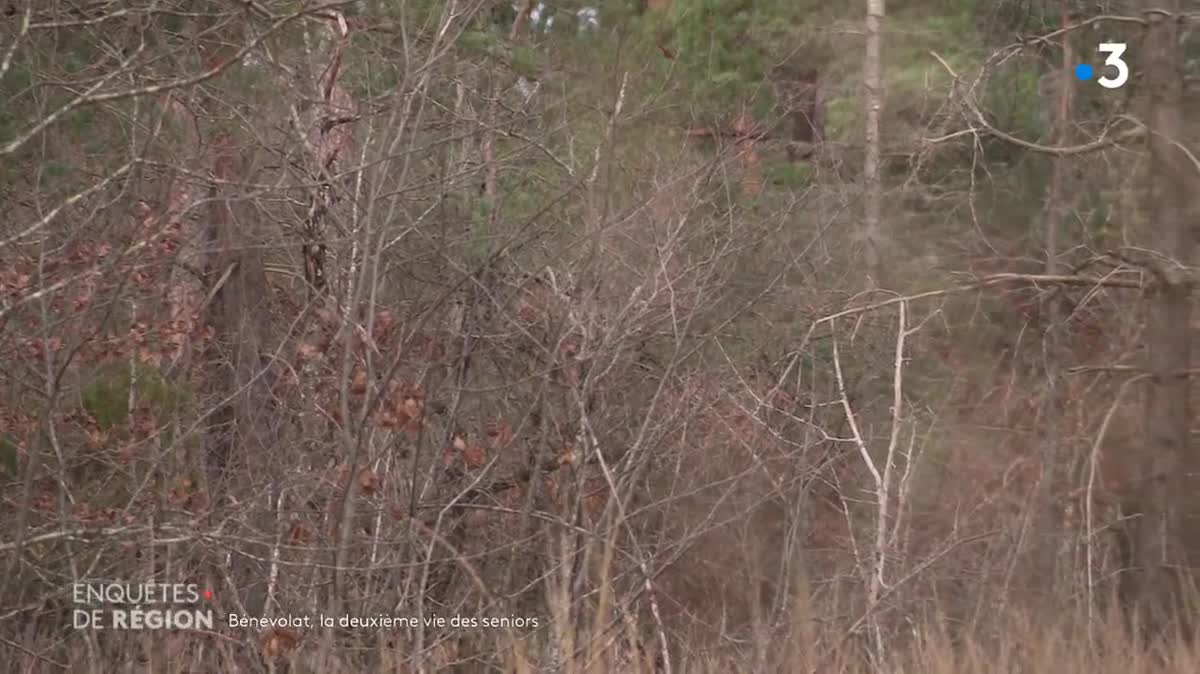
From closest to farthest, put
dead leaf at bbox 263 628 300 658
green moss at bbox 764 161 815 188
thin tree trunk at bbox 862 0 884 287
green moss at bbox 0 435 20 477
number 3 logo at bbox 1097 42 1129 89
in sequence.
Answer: dead leaf at bbox 263 628 300 658
green moss at bbox 0 435 20 477
number 3 logo at bbox 1097 42 1129 89
thin tree trunk at bbox 862 0 884 287
green moss at bbox 764 161 815 188

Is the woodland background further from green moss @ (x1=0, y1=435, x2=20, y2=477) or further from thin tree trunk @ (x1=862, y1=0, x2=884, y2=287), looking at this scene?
thin tree trunk @ (x1=862, y1=0, x2=884, y2=287)

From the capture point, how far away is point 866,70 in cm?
1390

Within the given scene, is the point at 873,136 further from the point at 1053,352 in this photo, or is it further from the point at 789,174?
the point at 1053,352

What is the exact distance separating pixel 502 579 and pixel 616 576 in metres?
0.49

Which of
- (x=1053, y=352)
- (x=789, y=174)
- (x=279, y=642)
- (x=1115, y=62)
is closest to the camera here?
(x=279, y=642)

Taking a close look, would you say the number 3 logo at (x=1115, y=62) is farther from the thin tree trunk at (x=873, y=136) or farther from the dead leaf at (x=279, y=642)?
the dead leaf at (x=279, y=642)

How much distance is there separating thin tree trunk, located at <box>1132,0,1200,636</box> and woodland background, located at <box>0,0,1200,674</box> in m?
0.02

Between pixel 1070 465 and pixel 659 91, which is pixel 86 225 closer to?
pixel 659 91

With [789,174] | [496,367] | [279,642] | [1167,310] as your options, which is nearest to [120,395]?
[496,367]

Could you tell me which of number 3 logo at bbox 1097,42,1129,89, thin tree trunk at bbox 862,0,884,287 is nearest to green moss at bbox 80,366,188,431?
number 3 logo at bbox 1097,42,1129,89

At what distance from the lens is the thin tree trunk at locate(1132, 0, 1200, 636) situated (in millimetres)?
5148

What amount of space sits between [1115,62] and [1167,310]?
2676 mm

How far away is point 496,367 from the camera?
6012 millimetres

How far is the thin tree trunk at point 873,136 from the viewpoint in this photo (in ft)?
37.5
